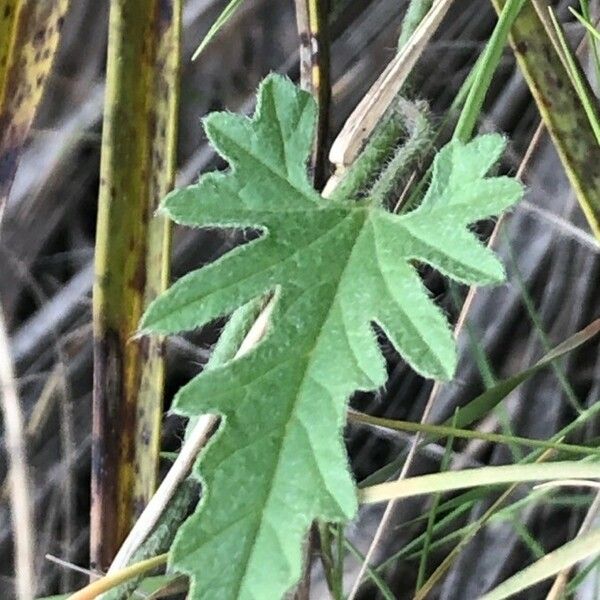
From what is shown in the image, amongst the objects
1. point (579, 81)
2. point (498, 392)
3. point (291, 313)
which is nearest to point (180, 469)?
point (291, 313)

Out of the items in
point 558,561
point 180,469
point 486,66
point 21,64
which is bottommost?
point 558,561

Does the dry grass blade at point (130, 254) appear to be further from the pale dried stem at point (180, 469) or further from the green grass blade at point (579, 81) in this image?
the green grass blade at point (579, 81)

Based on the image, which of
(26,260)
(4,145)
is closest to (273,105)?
(4,145)

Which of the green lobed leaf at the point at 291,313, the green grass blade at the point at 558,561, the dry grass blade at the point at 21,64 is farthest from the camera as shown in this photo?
the dry grass blade at the point at 21,64

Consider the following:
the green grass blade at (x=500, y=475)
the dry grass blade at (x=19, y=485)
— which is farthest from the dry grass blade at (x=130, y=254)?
the green grass blade at (x=500, y=475)

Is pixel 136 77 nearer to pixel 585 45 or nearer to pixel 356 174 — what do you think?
Answer: pixel 356 174

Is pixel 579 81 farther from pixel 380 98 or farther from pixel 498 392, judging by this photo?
pixel 498 392
